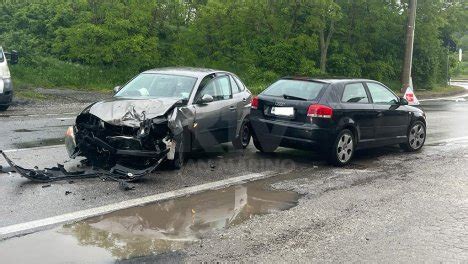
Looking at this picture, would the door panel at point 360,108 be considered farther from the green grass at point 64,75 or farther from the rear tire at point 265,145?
the green grass at point 64,75

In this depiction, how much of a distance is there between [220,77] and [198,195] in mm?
3317

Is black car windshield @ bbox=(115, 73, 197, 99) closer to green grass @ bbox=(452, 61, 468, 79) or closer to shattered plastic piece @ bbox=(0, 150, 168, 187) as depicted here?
shattered plastic piece @ bbox=(0, 150, 168, 187)

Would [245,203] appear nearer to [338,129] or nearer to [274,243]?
[274,243]

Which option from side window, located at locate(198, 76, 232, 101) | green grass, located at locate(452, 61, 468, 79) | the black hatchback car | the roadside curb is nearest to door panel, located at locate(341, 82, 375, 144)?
the black hatchback car

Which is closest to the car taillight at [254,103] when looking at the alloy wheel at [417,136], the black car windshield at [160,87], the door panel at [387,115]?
the black car windshield at [160,87]

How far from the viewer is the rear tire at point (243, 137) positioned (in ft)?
33.9

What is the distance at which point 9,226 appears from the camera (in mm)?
5688

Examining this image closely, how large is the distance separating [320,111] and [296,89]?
2.44 ft

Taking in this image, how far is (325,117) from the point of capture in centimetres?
916

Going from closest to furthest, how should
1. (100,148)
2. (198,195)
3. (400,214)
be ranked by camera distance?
(400,214) < (198,195) < (100,148)

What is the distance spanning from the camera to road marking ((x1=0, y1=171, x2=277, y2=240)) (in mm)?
5605

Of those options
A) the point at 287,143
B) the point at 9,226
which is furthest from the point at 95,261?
the point at 287,143

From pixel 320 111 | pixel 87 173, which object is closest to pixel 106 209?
pixel 87 173

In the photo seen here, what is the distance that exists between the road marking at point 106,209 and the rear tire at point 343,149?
144 centimetres
